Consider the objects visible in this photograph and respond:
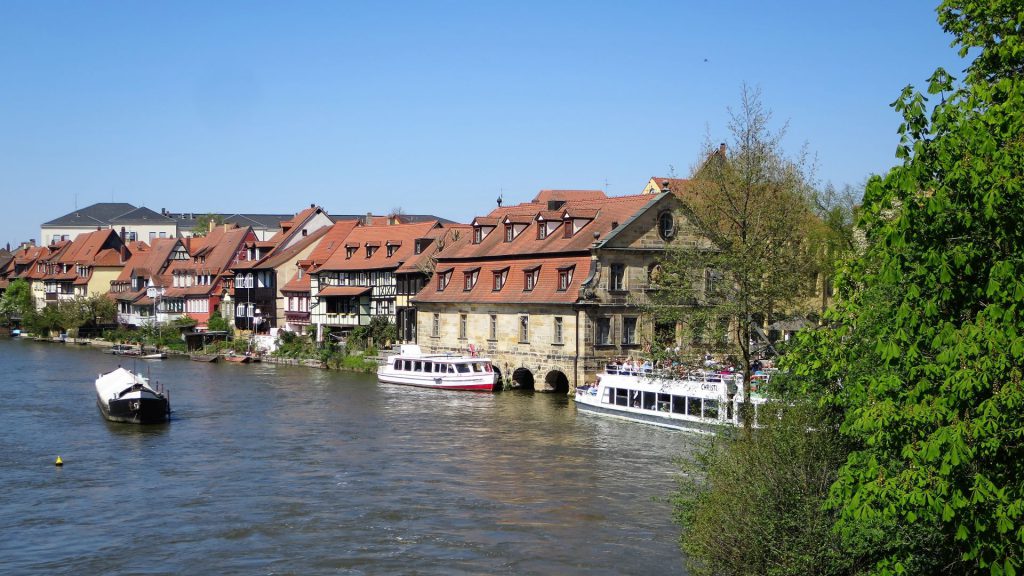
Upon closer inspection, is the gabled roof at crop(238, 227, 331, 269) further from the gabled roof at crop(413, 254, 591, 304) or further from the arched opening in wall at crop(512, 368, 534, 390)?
the arched opening in wall at crop(512, 368, 534, 390)

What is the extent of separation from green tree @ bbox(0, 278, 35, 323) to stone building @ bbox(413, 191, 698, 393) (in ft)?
224

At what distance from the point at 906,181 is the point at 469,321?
45274 millimetres

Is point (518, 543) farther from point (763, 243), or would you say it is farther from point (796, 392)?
point (763, 243)

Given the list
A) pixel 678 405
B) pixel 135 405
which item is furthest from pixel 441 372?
pixel 678 405

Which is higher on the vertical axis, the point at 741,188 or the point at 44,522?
the point at 741,188

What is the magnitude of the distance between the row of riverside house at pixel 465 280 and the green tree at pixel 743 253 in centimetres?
211

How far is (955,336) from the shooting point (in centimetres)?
1157

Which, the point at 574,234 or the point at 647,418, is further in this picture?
the point at 574,234

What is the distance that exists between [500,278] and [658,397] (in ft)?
56.1

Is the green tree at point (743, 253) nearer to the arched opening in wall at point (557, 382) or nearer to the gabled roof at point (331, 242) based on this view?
the arched opening in wall at point (557, 382)

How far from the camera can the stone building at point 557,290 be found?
48938mm

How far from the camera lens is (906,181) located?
39.1 ft

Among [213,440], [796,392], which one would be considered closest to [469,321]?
[213,440]

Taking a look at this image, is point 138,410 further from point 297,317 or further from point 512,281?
point 297,317
